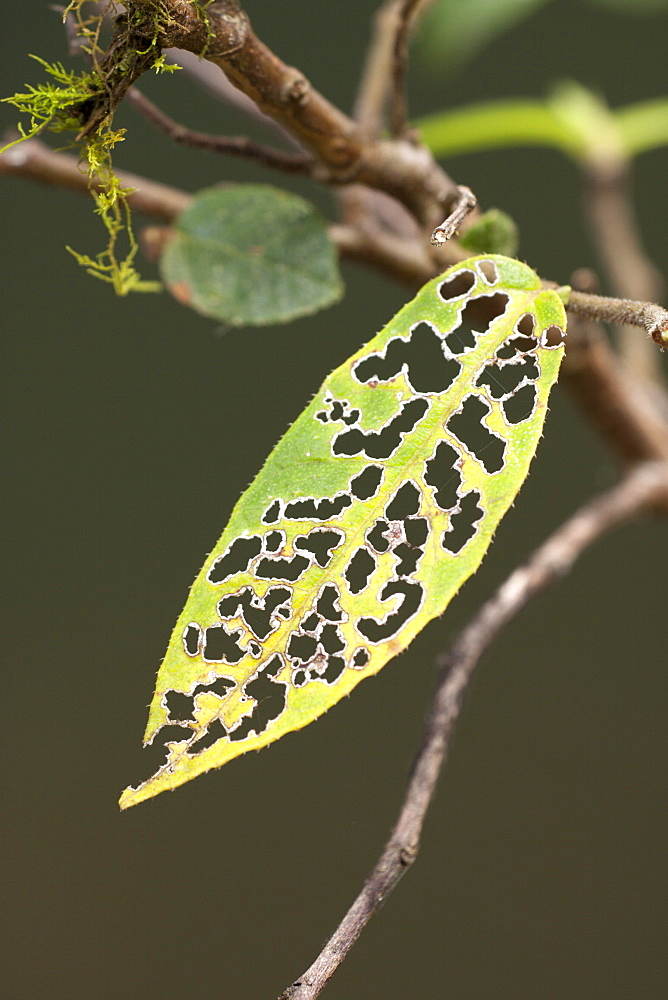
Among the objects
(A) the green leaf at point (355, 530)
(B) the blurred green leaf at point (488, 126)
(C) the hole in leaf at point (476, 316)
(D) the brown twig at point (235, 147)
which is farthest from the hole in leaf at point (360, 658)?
(B) the blurred green leaf at point (488, 126)

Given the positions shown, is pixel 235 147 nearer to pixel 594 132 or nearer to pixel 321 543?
pixel 321 543

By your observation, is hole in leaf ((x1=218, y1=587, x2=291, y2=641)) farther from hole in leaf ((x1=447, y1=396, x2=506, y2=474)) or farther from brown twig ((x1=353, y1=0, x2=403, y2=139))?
brown twig ((x1=353, y1=0, x2=403, y2=139))

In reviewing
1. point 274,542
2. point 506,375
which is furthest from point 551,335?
point 274,542

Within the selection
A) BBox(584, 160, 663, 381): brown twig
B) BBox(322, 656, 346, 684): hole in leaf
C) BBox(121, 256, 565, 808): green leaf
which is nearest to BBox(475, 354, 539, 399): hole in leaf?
BBox(121, 256, 565, 808): green leaf

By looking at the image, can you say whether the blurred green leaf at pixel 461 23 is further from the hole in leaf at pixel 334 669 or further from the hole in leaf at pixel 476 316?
the hole in leaf at pixel 334 669

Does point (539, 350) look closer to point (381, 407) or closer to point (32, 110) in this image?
point (381, 407)
